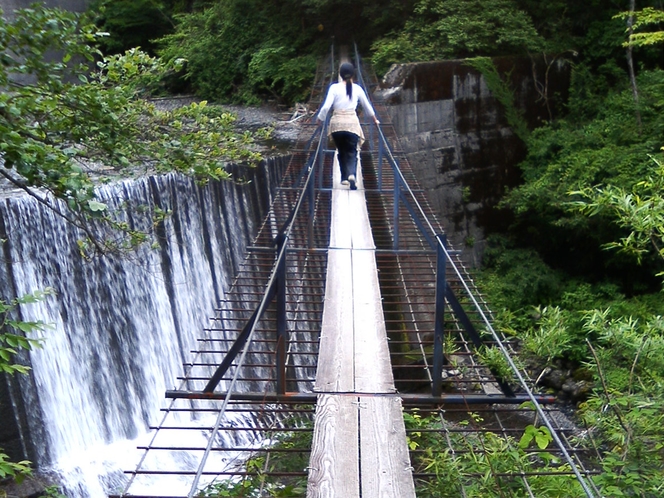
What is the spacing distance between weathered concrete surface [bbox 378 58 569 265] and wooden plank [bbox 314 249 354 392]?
8113 millimetres

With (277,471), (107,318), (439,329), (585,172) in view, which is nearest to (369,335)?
(439,329)

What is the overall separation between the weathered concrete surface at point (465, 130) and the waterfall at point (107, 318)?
4.55 m

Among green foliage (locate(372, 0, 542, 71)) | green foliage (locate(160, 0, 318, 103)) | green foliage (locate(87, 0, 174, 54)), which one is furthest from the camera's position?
green foliage (locate(87, 0, 174, 54))

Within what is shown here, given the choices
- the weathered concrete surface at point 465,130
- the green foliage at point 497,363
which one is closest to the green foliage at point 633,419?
the green foliage at point 497,363

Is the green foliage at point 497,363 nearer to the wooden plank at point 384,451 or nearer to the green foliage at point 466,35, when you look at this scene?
the wooden plank at point 384,451

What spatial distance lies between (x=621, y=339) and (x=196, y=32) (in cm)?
1787

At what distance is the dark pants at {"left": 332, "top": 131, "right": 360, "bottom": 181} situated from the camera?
22.6ft

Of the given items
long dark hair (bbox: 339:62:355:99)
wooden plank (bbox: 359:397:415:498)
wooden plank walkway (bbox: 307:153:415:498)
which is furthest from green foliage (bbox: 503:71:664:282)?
wooden plank (bbox: 359:397:415:498)

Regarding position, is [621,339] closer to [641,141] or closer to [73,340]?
[73,340]

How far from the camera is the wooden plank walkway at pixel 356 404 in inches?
106

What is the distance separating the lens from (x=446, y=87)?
1305 cm

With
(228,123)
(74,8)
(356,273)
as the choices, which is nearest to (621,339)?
(356,273)

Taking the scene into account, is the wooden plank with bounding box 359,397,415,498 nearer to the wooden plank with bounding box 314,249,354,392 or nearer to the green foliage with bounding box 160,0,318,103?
the wooden plank with bounding box 314,249,354,392

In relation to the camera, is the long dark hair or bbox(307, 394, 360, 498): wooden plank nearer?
bbox(307, 394, 360, 498): wooden plank
